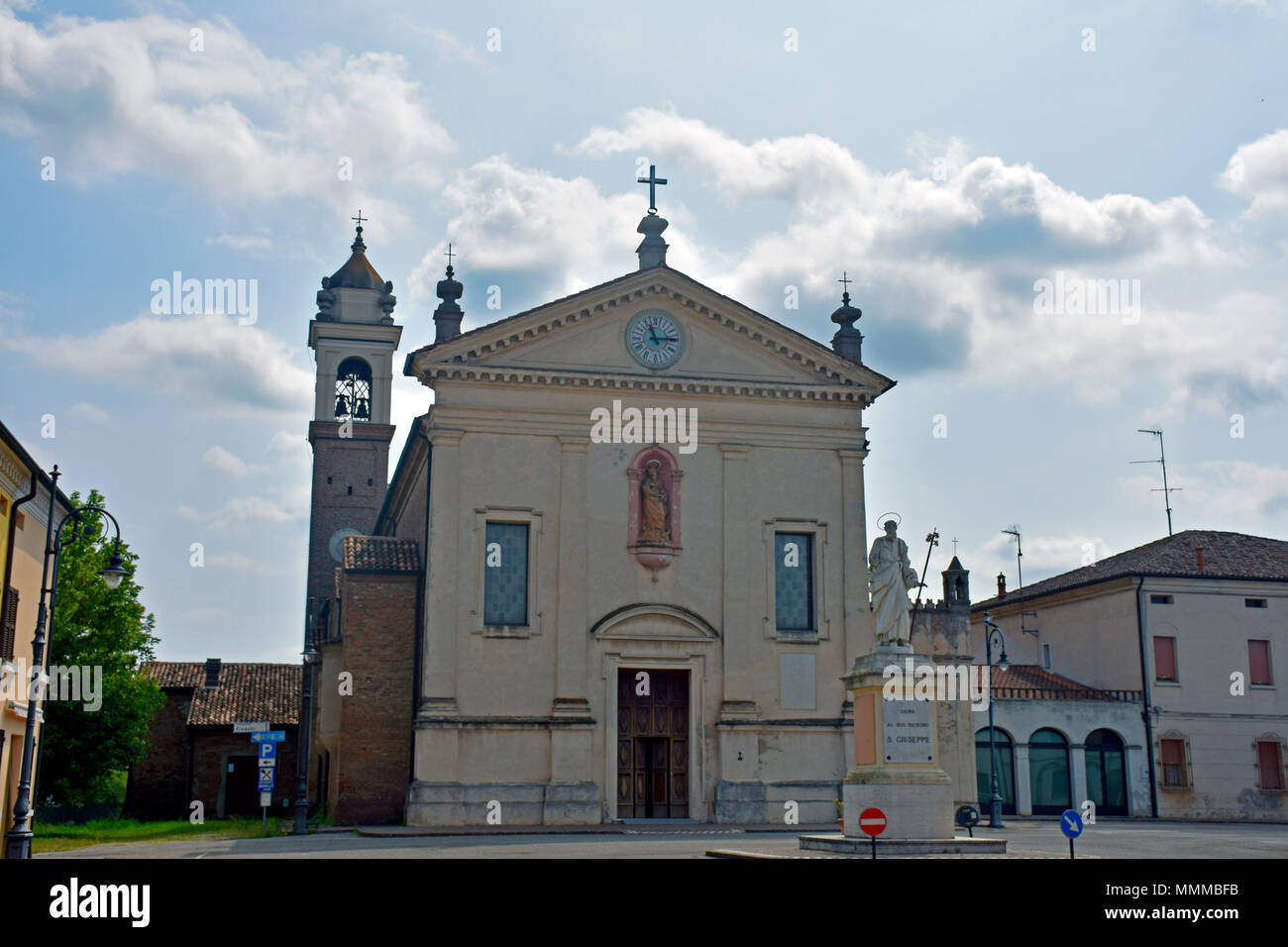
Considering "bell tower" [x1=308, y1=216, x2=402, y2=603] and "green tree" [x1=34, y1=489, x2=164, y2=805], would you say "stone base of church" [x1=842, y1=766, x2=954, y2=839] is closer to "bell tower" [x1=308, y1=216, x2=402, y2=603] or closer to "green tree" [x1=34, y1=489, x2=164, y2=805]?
"green tree" [x1=34, y1=489, x2=164, y2=805]

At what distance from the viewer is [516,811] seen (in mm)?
30375

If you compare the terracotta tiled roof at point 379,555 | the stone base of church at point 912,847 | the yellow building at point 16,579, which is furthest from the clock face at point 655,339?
the stone base of church at point 912,847

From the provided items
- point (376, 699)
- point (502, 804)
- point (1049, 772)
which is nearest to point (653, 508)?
point (502, 804)

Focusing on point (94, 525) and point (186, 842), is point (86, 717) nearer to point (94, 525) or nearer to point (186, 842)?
point (94, 525)

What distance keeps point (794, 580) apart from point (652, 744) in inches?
213

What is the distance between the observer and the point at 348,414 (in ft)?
173

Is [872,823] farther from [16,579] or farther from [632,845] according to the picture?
[16,579]

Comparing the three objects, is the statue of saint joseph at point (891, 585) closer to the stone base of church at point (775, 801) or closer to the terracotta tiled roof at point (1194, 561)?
the stone base of church at point (775, 801)

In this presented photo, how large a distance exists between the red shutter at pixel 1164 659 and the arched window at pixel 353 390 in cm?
3009

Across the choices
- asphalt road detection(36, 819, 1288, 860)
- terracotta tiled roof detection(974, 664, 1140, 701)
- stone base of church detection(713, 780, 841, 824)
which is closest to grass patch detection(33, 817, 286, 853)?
asphalt road detection(36, 819, 1288, 860)

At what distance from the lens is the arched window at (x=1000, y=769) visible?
41.1 meters

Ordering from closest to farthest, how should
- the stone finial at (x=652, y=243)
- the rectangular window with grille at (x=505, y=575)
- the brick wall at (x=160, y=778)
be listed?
1. the rectangular window with grille at (x=505, y=575)
2. the stone finial at (x=652, y=243)
3. the brick wall at (x=160, y=778)
